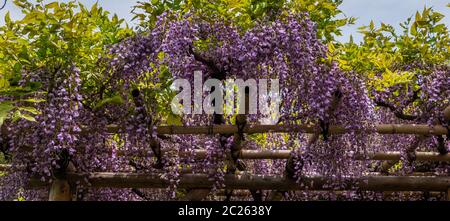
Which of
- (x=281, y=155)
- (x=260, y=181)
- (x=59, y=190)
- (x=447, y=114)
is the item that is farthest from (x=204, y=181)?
(x=447, y=114)

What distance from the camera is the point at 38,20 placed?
475 centimetres

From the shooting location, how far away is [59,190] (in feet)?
18.0

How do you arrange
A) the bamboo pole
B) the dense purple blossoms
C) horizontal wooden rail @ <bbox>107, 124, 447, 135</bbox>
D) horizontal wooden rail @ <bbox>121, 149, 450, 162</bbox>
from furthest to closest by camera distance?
1. horizontal wooden rail @ <bbox>121, 149, 450, 162</bbox>
2. the bamboo pole
3. horizontal wooden rail @ <bbox>107, 124, 447, 135</bbox>
4. the dense purple blossoms

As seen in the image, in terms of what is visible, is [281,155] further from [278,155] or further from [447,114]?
[447,114]

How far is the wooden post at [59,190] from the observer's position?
5.46m

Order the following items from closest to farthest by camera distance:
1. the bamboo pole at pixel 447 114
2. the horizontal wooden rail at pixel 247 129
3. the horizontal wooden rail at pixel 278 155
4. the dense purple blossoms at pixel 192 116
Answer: the dense purple blossoms at pixel 192 116 → the horizontal wooden rail at pixel 247 129 → the bamboo pole at pixel 447 114 → the horizontal wooden rail at pixel 278 155

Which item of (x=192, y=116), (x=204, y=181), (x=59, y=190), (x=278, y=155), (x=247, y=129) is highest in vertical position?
(x=192, y=116)

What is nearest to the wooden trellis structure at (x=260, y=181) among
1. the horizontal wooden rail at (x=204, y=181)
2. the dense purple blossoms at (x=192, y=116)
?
the horizontal wooden rail at (x=204, y=181)

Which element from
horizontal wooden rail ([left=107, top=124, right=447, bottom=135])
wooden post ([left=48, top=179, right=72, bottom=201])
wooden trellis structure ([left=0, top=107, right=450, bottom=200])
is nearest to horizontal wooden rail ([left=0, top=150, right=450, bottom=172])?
wooden trellis structure ([left=0, top=107, right=450, bottom=200])

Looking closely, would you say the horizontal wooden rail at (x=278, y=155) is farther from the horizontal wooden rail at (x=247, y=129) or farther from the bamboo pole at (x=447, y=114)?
the bamboo pole at (x=447, y=114)

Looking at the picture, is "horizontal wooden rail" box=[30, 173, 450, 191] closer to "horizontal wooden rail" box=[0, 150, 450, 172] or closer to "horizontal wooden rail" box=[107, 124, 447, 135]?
"horizontal wooden rail" box=[0, 150, 450, 172]

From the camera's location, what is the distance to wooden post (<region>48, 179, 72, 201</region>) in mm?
5457

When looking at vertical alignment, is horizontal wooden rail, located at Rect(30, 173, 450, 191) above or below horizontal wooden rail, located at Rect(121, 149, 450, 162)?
below

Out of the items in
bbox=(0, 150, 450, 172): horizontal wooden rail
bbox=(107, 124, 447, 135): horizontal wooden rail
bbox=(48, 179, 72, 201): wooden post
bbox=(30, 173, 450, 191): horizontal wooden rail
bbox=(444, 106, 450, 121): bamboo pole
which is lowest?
bbox=(48, 179, 72, 201): wooden post
